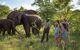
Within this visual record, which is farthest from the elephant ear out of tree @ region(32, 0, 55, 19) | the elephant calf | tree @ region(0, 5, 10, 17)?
tree @ region(0, 5, 10, 17)

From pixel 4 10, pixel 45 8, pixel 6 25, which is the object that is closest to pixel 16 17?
pixel 6 25

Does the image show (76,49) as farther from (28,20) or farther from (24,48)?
(28,20)

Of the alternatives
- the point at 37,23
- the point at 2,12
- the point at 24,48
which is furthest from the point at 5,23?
the point at 2,12

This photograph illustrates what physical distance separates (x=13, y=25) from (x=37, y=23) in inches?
74.0

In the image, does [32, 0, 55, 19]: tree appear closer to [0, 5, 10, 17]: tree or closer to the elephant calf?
[0, 5, 10, 17]: tree

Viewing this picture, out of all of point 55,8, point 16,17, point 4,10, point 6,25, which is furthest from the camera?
point 4,10

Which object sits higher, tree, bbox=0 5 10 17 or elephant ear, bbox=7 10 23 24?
elephant ear, bbox=7 10 23 24

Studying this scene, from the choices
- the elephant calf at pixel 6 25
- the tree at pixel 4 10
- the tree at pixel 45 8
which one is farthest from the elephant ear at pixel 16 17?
the tree at pixel 4 10

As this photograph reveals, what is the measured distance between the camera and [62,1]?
43.7 metres

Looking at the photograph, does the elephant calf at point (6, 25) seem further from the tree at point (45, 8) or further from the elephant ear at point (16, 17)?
the tree at point (45, 8)

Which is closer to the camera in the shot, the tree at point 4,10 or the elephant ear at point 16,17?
the elephant ear at point 16,17

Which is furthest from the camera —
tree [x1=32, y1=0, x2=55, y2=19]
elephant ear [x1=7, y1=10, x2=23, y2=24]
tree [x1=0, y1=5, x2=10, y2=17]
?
tree [x1=0, y1=5, x2=10, y2=17]

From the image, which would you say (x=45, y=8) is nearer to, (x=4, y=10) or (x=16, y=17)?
(x=4, y=10)

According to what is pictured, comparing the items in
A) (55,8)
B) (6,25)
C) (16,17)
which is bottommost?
(55,8)
